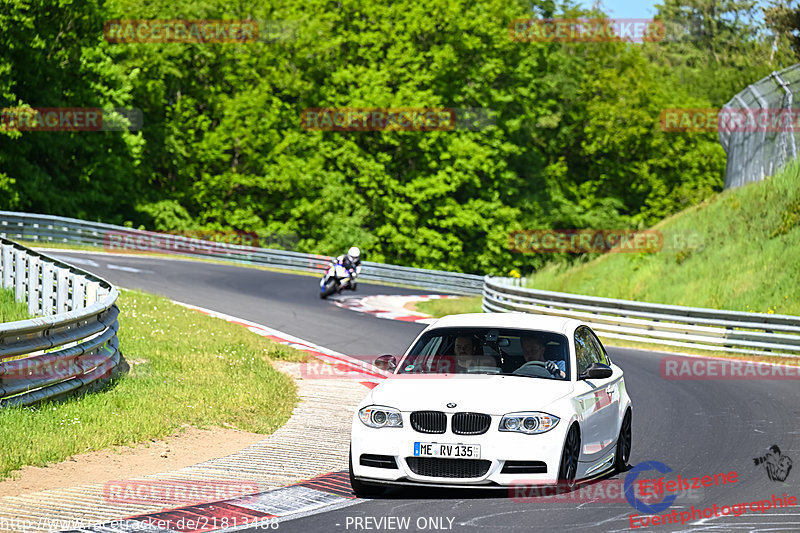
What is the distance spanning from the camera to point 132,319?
63.2ft

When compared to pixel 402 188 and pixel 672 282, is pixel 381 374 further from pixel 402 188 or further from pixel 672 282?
pixel 402 188

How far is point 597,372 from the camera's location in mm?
9141

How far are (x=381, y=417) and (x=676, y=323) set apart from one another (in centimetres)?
1698

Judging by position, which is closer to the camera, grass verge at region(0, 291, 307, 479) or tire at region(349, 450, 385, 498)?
tire at region(349, 450, 385, 498)

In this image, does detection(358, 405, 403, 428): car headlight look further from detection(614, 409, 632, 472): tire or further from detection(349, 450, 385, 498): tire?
detection(614, 409, 632, 472): tire

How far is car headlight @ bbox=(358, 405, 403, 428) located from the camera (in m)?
8.32

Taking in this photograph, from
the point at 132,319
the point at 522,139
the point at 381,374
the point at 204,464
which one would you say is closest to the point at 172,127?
the point at 522,139

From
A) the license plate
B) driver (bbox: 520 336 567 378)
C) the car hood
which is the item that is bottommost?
the license plate

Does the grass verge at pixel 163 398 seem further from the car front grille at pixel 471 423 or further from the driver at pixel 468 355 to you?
the car front grille at pixel 471 423

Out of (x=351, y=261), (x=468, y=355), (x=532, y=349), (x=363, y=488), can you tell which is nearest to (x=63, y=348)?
(x=468, y=355)

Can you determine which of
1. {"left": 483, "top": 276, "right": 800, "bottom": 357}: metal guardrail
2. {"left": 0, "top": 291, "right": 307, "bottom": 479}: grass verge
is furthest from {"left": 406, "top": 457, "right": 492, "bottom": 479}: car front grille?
{"left": 483, "top": 276, "right": 800, "bottom": 357}: metal guardrail

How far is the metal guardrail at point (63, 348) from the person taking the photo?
10789 millimetres

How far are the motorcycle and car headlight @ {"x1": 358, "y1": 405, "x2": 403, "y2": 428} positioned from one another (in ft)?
72.3

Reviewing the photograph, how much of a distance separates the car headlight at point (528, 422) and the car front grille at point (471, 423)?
125 millimetres
